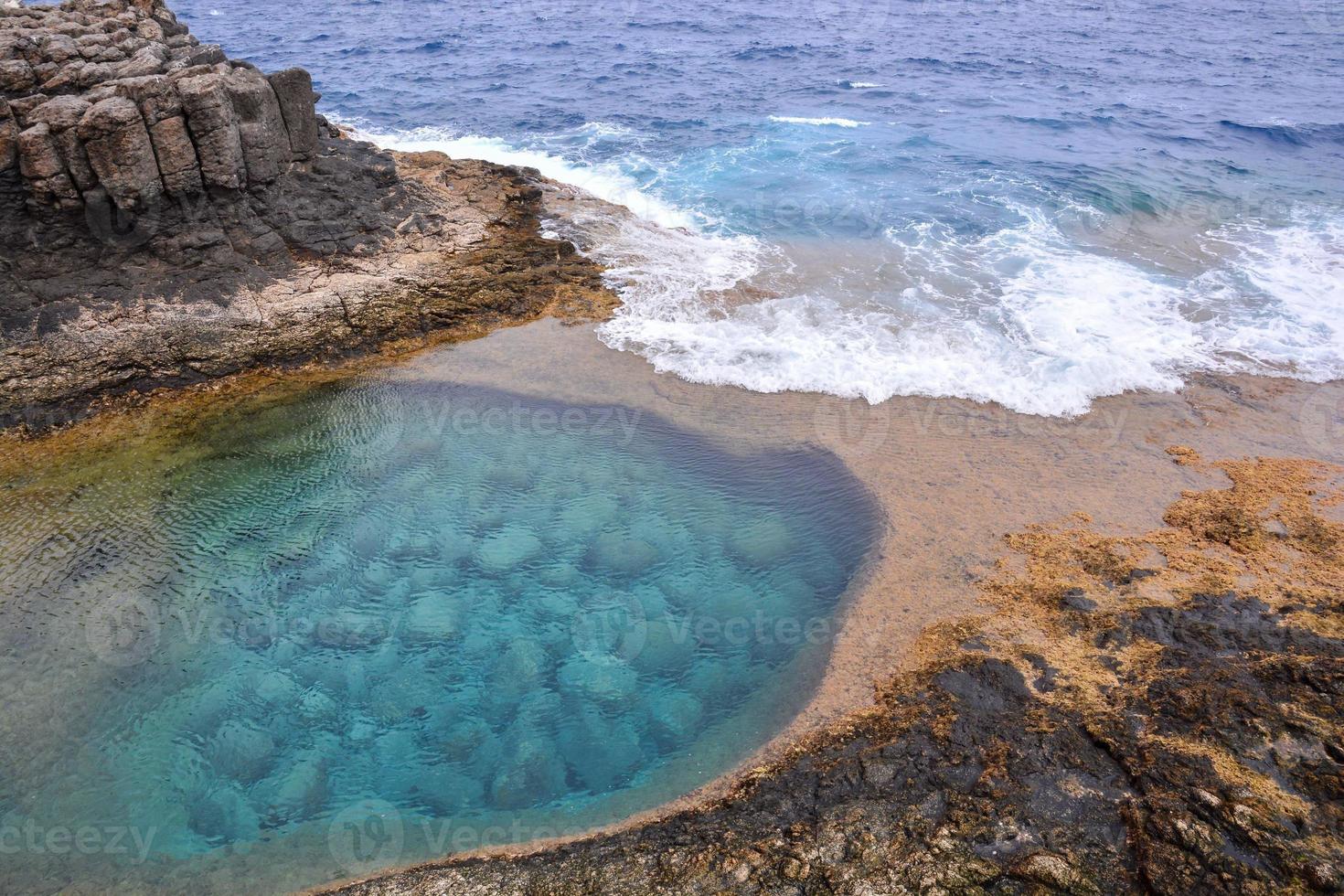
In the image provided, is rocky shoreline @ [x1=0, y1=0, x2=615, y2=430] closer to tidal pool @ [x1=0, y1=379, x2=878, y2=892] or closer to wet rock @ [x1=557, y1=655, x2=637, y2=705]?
tidal pool @ [x1=0, y1=379, x2=878, y2=892]

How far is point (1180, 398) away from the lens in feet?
53.3

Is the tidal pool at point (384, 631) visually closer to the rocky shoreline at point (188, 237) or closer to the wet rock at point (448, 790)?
the wet rock at point (448, 790)

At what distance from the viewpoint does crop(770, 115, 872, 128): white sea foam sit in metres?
32.2

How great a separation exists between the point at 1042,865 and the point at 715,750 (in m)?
3.78

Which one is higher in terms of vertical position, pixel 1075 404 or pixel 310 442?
pixel 1075 404

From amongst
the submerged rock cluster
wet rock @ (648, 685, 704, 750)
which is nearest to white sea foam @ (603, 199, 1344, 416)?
wet rock @ (648, 685, 704, 750)

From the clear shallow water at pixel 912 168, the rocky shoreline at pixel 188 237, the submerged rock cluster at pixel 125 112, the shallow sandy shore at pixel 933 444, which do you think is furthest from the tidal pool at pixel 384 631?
the submerged rock cluster at pixel 125 112

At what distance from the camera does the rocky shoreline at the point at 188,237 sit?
15.1m

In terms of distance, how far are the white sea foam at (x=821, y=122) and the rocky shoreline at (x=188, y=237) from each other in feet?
53.4

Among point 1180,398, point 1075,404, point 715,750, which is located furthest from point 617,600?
point 1180,398

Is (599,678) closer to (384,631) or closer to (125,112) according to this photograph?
(384,631)

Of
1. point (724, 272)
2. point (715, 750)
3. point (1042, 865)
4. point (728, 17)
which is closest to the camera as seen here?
point (1042, 865)

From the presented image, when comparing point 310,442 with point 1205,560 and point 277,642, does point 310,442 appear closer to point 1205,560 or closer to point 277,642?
point 277,642

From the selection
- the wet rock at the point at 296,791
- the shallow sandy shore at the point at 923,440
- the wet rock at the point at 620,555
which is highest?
the shallow sandy shore at the point at 923,440
